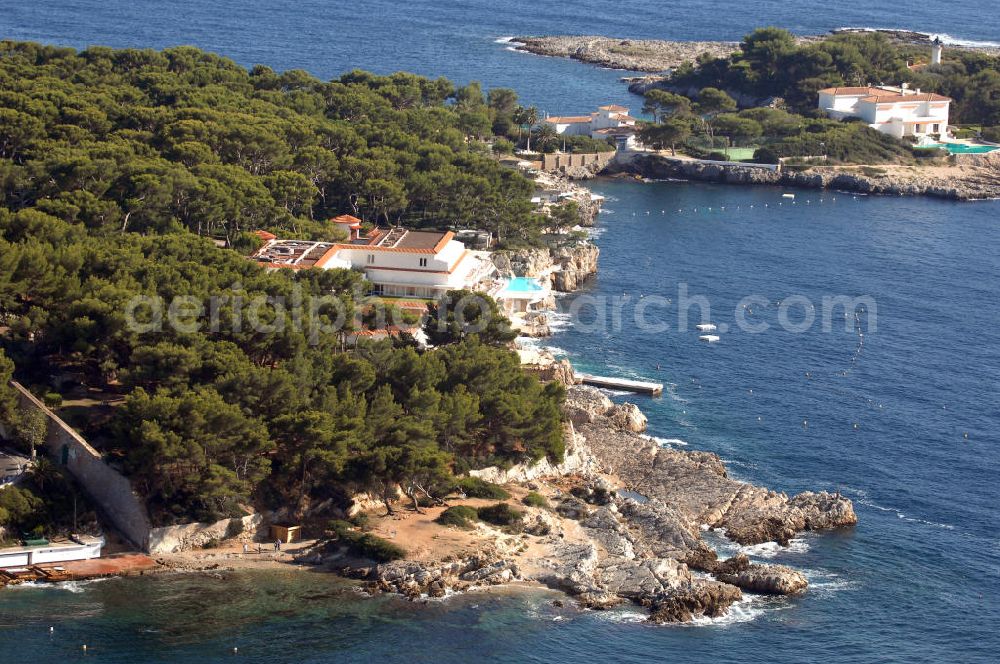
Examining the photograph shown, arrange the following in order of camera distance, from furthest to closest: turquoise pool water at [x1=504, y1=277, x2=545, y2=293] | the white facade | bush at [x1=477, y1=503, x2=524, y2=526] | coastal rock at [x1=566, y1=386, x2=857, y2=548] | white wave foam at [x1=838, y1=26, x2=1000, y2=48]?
white wave foam at [x1=838, y1=26, x2=1000, y2=48]
turquoise pool water at [x1=504, y1=277, x2=545, y2=293]
coastal rock at [x1=566, y1=386, x2=857, y2=548]
bush at [x1=477, y1=503, x2=524, y2=526]
the white facade

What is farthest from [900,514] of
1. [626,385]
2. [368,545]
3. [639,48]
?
[639,48]

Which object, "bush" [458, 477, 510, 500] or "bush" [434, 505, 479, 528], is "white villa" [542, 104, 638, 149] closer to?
"bush" [458, 477, 510, 500]

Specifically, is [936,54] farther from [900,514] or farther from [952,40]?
[900,514]

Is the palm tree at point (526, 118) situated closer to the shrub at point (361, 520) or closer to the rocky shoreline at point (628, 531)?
the rocky shoreline at point (628, 531)

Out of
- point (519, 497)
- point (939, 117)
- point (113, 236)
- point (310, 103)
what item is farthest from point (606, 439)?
point (939, 117)

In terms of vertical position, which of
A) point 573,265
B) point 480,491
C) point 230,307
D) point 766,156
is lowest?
point 480,491

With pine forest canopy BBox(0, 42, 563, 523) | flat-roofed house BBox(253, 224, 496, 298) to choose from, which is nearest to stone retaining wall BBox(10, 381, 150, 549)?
pine forest canopy BBox(0, 42, 563, 523)
